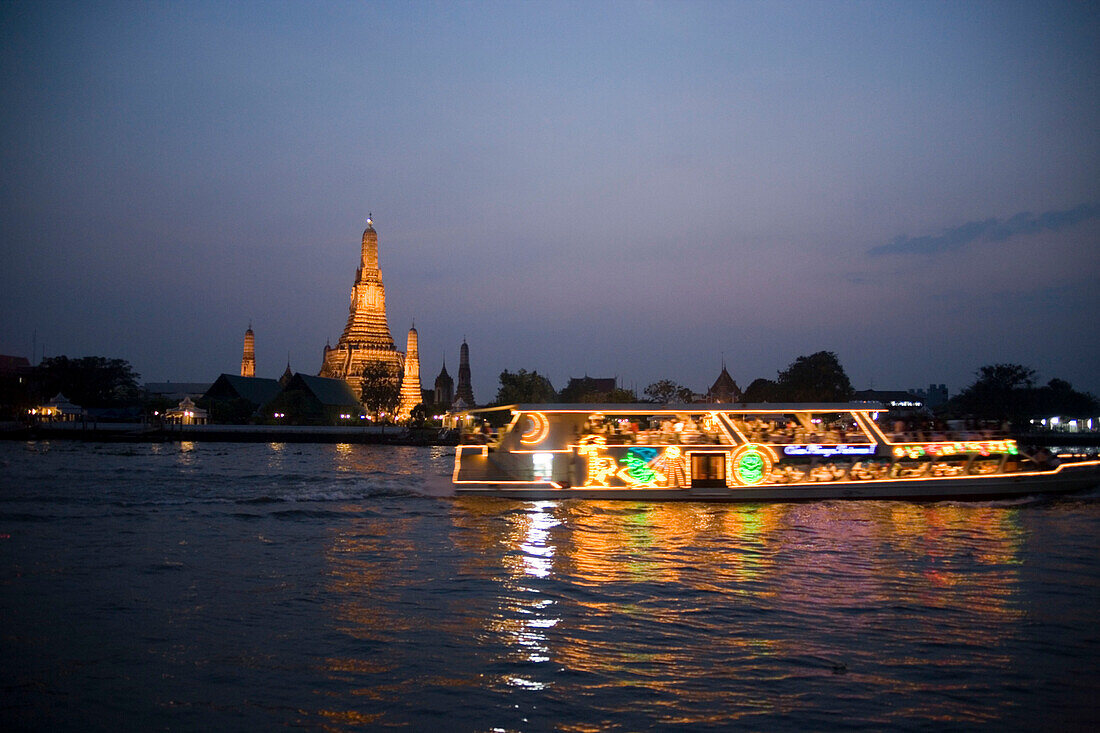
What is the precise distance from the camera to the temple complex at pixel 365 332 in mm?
91438

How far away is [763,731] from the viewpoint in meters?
6.19

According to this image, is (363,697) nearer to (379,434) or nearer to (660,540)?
(660,540)

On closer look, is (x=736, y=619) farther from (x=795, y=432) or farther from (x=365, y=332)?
(x=365, y=332)

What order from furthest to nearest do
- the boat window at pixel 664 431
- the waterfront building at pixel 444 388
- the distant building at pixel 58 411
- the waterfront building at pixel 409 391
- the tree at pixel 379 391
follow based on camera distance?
1. the waterfront building at pixel 444 388
2. the waterfront building at pixel 409 391
3. the tree at pixel 379 391
4. the distant building at pixel 58 411
5. the boat window at pixel 664 431

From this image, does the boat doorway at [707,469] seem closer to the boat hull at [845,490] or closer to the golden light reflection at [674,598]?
the boat hull at [845,490]

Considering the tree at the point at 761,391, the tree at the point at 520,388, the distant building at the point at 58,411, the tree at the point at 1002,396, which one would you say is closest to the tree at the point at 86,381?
the distant building at the point at 58,411

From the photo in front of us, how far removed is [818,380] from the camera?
195 feet

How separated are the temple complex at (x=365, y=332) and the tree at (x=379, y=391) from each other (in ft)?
27.8

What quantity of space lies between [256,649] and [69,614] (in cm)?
281

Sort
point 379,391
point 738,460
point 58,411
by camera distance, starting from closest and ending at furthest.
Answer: point 738,460 < point 379,391 < point 58,411

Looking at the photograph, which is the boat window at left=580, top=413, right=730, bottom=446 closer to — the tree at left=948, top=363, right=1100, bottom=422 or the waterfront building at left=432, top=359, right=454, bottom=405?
the tree at left=948, top=363, right=1100, bottom=422

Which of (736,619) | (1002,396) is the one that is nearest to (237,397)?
(1002,396)

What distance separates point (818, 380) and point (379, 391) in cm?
3793

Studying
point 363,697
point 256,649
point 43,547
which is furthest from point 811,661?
point 43,547
